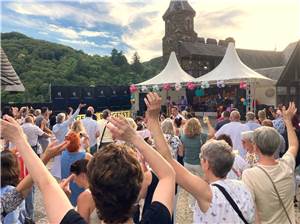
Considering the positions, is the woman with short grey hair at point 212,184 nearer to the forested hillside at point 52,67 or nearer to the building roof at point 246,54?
the building roof at point 246,54

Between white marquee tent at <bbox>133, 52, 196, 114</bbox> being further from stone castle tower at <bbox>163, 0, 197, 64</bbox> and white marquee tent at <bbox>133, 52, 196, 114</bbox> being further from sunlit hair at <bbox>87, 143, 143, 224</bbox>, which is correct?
sunlit hair at <bbox>87, 143, 143, 224</bbox>

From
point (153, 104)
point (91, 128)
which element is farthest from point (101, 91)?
point (153, 104)

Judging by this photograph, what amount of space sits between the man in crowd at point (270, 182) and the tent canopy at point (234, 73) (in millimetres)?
14135

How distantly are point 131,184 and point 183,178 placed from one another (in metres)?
0.62

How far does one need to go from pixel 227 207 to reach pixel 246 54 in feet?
152

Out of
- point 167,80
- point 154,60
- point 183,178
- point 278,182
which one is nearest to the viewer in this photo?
point 183,178

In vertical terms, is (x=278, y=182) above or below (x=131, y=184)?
below

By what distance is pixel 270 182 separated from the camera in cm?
241

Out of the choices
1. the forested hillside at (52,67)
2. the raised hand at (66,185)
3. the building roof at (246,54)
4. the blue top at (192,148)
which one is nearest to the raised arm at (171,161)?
the raised hand at (66,185)

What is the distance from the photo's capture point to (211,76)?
18125 millimetres

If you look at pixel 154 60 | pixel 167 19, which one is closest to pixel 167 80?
pixel 167 19

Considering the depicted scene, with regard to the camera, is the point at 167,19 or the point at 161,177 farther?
the point at 167,19

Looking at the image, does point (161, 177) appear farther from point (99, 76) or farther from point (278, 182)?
point (99, 76)

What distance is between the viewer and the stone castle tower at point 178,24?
135ft
